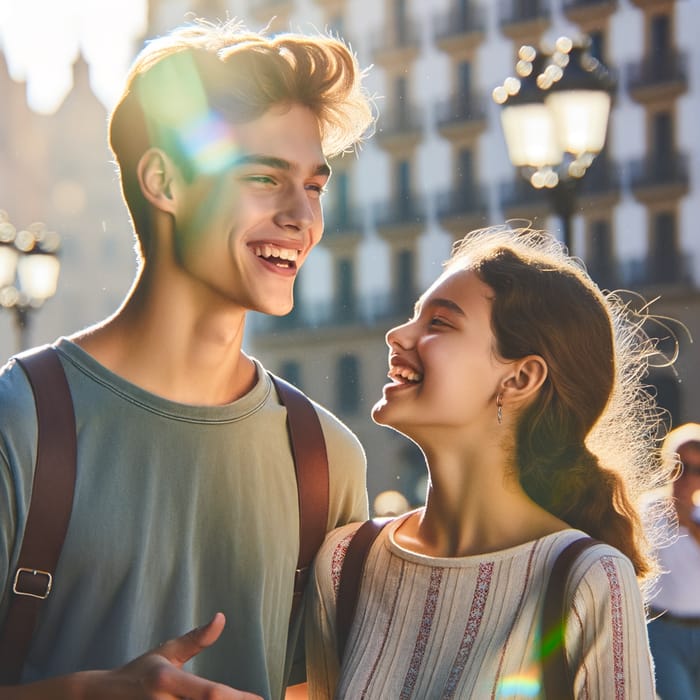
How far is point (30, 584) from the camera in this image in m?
3.01

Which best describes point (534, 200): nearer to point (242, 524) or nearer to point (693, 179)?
point (693, 179)

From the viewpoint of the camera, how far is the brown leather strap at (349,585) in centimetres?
335

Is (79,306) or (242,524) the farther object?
(79,306)

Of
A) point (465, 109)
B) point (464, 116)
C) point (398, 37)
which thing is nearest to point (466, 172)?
point (464, 116)

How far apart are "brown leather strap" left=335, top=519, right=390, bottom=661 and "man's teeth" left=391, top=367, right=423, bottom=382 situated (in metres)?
0.37

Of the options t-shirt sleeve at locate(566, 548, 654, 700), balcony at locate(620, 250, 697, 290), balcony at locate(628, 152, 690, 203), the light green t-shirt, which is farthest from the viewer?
balcony at locate(628, 152, 690, 203)

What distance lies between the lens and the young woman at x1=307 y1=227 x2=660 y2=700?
3213 millimetres

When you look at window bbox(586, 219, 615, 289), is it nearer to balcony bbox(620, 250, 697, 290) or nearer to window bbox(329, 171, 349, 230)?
balcony bbox(620, 250, 697, 290)

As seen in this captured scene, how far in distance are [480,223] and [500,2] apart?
15.0ft

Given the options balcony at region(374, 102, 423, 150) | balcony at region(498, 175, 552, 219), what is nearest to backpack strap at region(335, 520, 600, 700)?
balcony at region(498, 175, 552, 219)

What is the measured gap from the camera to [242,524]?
3.31m

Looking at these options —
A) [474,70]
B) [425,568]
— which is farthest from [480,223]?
[425,568]

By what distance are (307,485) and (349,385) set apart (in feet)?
95.9

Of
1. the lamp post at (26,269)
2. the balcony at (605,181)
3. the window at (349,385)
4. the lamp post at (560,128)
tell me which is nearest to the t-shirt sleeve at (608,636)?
the lamp post at (560,128)
